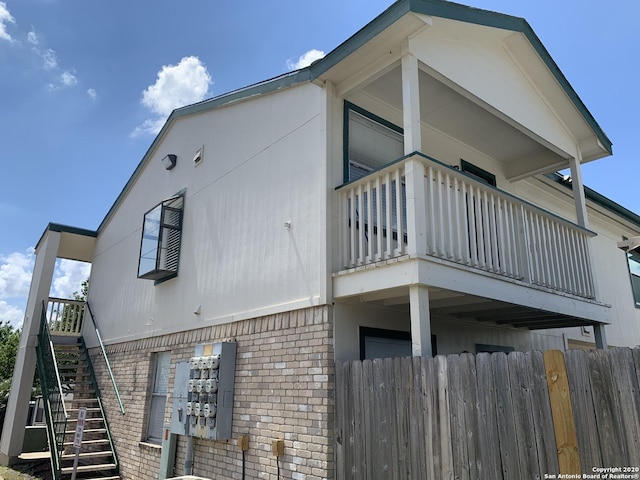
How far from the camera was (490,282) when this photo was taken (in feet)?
17.3

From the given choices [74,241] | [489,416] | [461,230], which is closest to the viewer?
[489,416]

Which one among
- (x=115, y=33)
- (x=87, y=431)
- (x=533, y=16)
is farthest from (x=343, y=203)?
(x=115, y=33)

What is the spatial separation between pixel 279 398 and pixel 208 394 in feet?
4.12

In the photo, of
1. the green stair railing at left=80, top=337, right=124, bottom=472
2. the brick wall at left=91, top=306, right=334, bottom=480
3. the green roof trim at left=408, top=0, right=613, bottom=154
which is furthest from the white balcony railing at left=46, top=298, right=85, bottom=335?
the green roof trim at left=408, top=0, right=613, bottom=154

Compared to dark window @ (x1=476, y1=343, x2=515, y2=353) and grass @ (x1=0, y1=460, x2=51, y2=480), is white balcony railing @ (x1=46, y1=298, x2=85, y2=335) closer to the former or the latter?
grass @ (x1=0, y1=460, x2=51, y2=480)

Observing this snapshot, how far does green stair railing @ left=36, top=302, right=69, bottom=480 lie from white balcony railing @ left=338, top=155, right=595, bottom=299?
7159 mm

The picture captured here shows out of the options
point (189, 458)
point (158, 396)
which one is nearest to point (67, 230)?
point (158, 396)

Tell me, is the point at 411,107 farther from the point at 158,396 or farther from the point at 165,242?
the point at 158,396

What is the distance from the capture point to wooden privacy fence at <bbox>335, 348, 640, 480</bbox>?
2.95 meters

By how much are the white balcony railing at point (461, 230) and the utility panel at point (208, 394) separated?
88.6 inches

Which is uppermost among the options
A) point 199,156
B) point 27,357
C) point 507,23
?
point 507,23

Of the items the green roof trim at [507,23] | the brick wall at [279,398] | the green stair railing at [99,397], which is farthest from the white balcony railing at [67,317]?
the green roof trim at [507,23]

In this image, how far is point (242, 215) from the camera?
7.12 metres

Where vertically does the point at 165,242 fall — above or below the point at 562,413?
above
